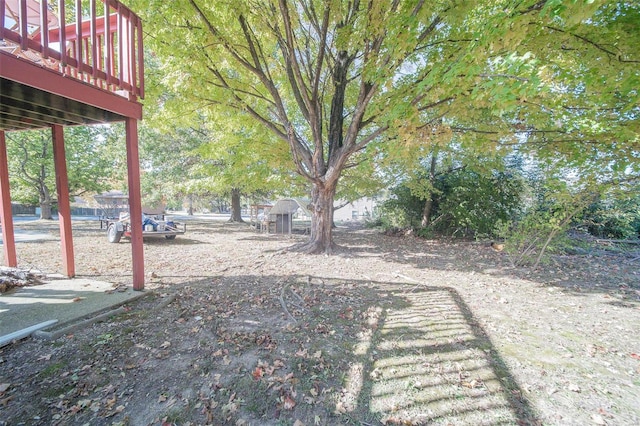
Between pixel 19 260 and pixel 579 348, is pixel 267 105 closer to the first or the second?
pixel 19 260

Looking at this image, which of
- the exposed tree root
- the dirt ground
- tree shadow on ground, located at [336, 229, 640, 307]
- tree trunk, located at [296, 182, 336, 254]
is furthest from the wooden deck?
tree shadow on ground, located at [336, 229, 640, 307]

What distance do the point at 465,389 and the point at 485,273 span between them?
4961mm

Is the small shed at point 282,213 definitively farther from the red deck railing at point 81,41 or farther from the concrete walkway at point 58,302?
the red deck railing at point 81,41

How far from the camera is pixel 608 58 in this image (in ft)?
13.2

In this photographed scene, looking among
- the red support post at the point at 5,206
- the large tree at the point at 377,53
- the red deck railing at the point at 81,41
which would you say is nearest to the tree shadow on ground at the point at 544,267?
the large tree at the point at 377,53

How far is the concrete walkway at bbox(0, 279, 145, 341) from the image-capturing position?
10.6 ft

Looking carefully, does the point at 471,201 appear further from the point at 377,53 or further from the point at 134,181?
the point at 134,181

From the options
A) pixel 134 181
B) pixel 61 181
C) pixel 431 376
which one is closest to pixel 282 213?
pixel 61 181

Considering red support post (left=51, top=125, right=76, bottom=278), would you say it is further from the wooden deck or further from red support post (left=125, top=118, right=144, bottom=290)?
red support post (left=125, top=118, right=144, bottom=290)

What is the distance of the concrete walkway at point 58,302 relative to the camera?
3.24 metres

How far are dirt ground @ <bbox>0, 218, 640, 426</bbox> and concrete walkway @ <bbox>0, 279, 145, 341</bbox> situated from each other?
0.31 m

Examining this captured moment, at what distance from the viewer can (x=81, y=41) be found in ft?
9.86

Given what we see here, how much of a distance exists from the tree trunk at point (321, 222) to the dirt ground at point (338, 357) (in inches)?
116

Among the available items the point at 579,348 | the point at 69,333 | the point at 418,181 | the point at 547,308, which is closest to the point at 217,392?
the point at 69,333
